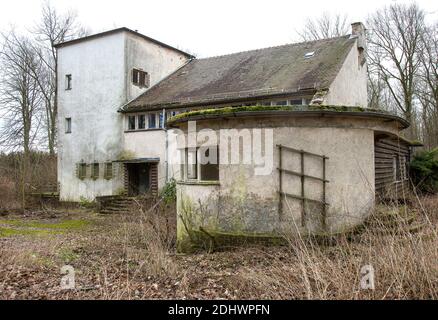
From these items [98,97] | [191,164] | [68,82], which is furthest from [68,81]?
[191,164]

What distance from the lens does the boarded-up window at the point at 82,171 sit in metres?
23.7

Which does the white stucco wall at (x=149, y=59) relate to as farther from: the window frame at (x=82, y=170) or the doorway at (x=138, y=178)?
the window frame at (x=82, y=170)

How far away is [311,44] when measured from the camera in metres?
21.9

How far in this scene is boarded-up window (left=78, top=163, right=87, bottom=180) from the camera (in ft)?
77.8

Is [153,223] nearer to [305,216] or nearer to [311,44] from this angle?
[305,216]

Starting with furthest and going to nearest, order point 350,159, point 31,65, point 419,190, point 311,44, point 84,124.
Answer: point 31,65
point 84,124
point 311,44
point 419,190
point 350,159

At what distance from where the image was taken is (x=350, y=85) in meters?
18.9

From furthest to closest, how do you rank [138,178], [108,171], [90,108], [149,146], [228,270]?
[90,108] < [138,178] < [108,171] < [149,146] < [228,270]

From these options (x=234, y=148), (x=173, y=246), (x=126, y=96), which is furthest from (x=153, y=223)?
(x=126, y=96)

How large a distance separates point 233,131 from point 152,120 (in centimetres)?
1229

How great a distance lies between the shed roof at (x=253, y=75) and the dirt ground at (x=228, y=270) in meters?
9.01

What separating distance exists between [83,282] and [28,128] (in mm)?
27099

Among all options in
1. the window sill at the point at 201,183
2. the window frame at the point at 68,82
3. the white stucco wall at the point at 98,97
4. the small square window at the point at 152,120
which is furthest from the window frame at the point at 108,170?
the window sill at the point at 201,183

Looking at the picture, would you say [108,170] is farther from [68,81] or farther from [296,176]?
[296,176]
